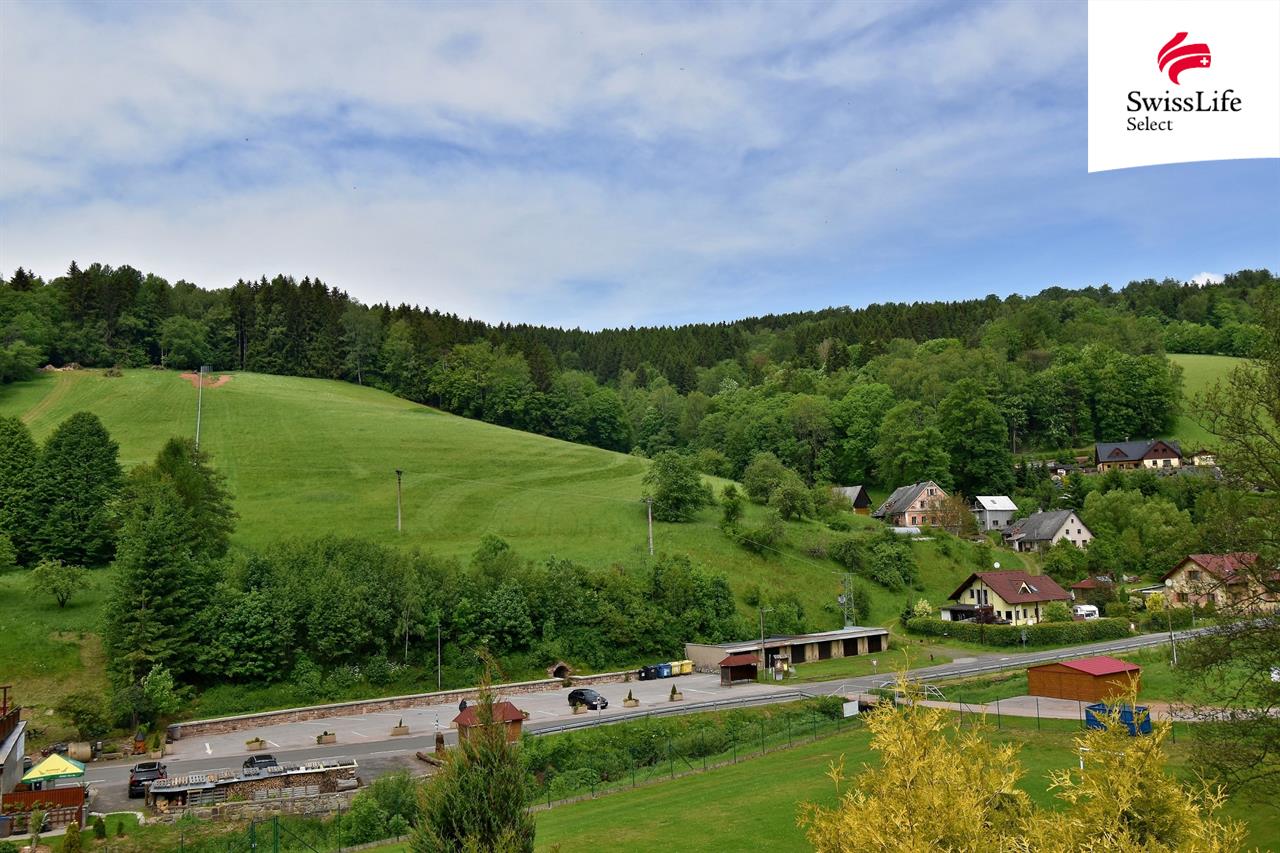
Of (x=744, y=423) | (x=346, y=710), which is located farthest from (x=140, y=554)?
(x=744, y=423)

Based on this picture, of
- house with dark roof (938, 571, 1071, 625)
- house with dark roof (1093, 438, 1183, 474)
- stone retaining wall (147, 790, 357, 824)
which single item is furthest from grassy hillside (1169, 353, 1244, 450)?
stone retaining wall (147, 790, 357, 824)

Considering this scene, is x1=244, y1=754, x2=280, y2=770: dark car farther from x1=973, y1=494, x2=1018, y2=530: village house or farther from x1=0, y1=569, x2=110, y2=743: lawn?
x1=973, y1=494, x2=1018, y2=530: village house

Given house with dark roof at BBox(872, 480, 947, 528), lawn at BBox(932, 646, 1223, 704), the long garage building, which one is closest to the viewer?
lawn at BBox(932, 646, 1223, 704)

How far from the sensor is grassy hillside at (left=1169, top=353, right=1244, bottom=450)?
378 feet

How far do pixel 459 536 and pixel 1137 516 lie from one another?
63.4m

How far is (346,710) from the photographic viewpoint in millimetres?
47031

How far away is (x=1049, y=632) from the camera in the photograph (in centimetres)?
6100

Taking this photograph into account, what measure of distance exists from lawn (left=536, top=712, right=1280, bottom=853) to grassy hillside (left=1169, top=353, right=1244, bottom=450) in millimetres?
98054

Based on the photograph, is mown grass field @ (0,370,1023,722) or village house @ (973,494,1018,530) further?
village house @ (973,494,1018,530)

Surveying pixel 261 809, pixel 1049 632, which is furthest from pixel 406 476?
pixel 1049 632

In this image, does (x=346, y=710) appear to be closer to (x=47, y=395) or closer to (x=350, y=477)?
(x=350, y=477)

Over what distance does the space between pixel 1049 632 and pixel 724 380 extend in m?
95.2

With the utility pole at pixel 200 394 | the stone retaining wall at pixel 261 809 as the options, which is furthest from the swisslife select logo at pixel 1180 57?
the utility pole at pixel 200 394

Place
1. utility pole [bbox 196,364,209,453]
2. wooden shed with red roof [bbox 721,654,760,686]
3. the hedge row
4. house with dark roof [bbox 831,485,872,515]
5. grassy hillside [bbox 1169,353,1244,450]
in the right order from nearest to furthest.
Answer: wooden shed with red roof [bbox 721,654,760,686] < the hedge row < utility pole [bbox 196,364,209,453] < house with dark roof [bbox 831,485,872,515] < grassy hillside [bbox 1169,353,1244,450]
